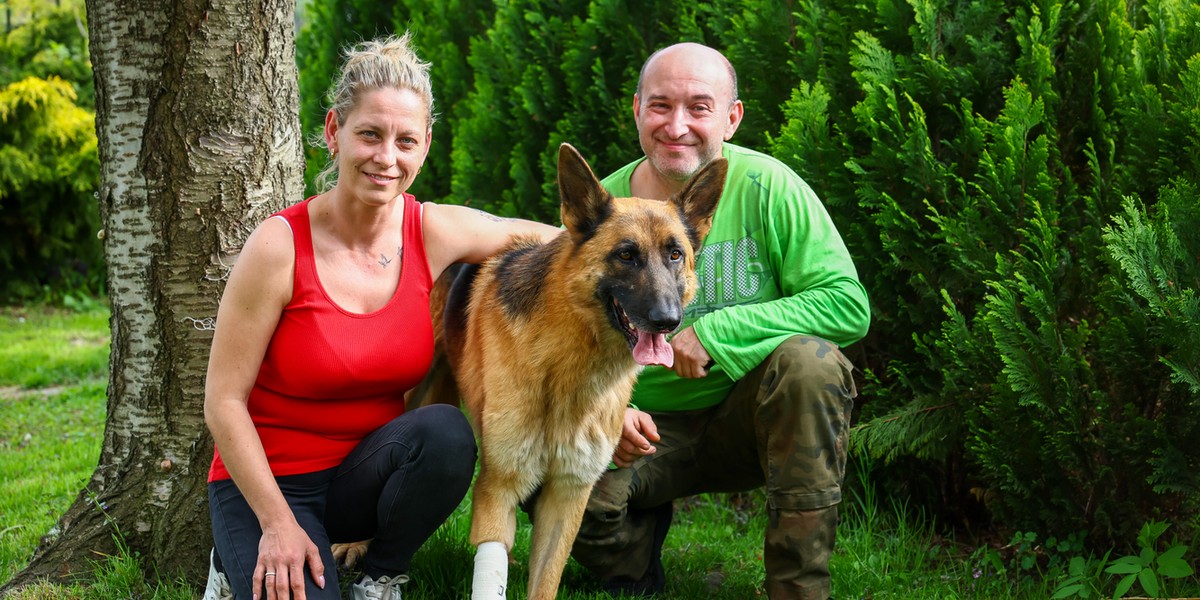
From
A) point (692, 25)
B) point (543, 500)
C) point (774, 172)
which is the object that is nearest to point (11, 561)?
point (543, 500)

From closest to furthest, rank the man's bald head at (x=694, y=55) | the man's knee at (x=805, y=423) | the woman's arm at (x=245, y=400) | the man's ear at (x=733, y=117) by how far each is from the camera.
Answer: the woman's arm at (x=245, y=400) < the man's knee at (x=805, y=423) < the man's bald head at (x=694, y=55) < the man's ear at (x=733, y=117)

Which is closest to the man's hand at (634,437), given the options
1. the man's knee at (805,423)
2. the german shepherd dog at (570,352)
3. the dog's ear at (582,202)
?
the german shepherd dog at (570,352)

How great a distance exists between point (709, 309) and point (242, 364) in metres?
1.60

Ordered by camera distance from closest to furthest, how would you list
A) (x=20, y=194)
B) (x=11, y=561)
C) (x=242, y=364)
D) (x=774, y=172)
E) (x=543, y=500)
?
(x=242, y=364)
(x=543, y=500)
(x=774, y=172)
(x=11, y=561)
(x=20, y=194)

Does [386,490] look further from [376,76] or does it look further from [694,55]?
[694,55]

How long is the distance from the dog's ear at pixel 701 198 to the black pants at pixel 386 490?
96cm

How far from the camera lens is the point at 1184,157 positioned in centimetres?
334

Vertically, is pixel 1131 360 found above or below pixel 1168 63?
below

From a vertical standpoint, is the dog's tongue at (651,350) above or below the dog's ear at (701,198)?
below

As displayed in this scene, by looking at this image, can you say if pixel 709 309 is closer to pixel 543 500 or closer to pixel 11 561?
pixel 543 500

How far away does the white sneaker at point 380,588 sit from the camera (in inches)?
124

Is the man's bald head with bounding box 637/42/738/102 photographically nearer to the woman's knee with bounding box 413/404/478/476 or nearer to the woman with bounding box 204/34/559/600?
the woman with bounding box 204/34/559/600

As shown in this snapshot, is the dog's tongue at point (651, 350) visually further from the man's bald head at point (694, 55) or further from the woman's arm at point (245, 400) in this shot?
the man's bald head at point (694, 55)

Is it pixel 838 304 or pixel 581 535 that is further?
pixel 581 535
